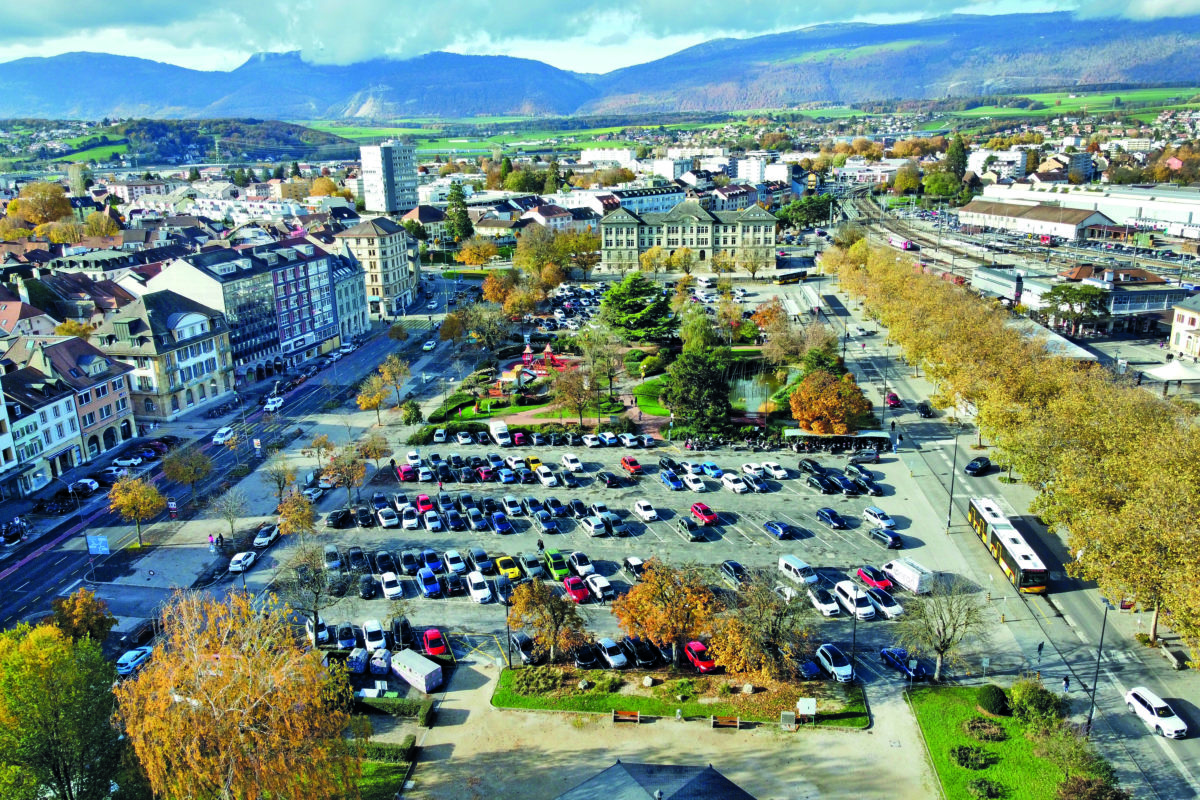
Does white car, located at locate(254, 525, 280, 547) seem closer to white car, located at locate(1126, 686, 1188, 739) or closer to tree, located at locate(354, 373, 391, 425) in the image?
tree, located at locate(354, 373, 391, 425)

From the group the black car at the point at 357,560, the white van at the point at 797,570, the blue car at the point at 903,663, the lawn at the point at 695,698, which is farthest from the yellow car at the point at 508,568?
the blue car at the point at 903,663

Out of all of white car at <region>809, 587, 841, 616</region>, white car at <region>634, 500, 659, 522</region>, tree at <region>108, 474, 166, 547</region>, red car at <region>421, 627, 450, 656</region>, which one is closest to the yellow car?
red car at <region>421, 627, 450, 656</region>

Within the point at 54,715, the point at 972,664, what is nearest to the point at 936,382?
the point at 972,664

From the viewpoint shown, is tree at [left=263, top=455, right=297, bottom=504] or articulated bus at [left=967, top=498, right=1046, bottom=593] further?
tree at [left=263, top=455, right=297, bottom=504]

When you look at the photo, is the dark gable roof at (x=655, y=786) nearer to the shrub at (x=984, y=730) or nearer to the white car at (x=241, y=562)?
the shrub at (x=984, y=730)

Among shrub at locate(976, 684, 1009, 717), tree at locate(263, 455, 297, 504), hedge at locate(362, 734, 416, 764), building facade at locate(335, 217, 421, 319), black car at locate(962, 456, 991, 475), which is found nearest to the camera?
hedge at locate(362, 734, 416, 764)

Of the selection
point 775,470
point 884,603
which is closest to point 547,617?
point 884,603

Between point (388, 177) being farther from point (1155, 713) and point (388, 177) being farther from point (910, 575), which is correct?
point (1155, 713)

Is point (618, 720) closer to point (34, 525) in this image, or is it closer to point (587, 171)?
point (34, 525)
